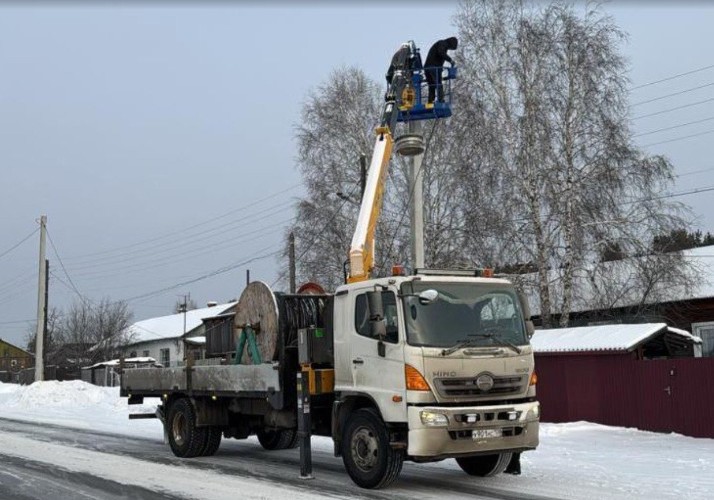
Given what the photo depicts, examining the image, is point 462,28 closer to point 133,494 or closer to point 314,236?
point 314,236

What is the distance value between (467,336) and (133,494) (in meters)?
4.33

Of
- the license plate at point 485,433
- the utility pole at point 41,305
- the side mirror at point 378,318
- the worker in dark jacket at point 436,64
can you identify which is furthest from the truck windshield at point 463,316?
the utility pole at point 41,305

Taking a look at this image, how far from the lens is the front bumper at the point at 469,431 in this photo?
8.18m

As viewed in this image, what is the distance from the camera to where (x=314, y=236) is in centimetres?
2888

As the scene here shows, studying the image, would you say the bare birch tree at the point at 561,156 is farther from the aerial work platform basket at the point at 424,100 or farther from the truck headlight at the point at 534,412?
the truck headlight at the point at 534,412

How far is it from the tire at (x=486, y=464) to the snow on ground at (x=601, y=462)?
→ 0.49 ft

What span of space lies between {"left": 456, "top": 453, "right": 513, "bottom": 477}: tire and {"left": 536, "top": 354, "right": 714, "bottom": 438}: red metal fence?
650 centimetres

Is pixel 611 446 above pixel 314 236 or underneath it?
underneath

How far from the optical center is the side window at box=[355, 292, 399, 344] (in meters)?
8.66

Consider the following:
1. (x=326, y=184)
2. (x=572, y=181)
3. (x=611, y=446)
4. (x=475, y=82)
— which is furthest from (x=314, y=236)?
(x=611, y=446)


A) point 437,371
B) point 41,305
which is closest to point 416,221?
point 437,371

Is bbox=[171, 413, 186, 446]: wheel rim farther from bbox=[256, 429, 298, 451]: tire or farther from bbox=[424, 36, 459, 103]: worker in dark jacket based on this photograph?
bbox=[424, 36, 459, 103]: worker in dark jacket

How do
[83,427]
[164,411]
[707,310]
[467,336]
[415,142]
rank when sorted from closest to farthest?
1. [467,336]
2. [164,411]
3. [415,142]
4. [83,427]
5. [707,310]

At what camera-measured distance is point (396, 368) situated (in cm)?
852
